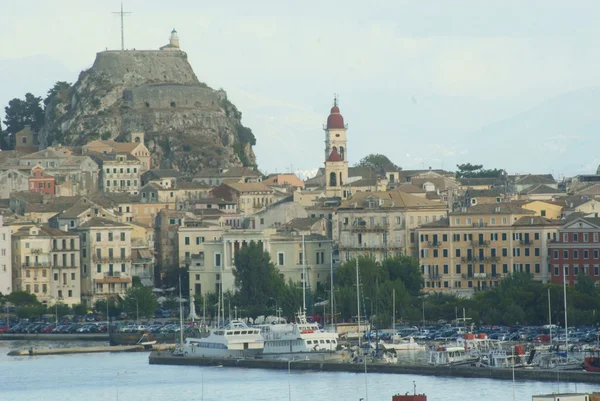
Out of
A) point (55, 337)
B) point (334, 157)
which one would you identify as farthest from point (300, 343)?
point (334, 157)

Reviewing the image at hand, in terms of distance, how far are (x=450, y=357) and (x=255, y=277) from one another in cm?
3284

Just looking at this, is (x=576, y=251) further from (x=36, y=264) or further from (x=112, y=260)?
(x=36, y=264)

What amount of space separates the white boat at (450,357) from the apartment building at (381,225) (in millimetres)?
34397

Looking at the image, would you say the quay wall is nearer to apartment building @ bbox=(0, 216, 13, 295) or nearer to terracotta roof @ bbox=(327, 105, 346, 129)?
apartment building @ bbox=(0, 216, 13, 295)

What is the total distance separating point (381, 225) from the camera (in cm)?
14788

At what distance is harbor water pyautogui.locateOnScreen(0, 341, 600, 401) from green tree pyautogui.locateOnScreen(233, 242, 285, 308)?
19.5 meters

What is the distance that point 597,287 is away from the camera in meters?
A: 134

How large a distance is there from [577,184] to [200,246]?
Answer: 41.7 m

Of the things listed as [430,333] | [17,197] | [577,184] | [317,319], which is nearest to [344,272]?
[317,319]

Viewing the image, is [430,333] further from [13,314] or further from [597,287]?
[13,314]

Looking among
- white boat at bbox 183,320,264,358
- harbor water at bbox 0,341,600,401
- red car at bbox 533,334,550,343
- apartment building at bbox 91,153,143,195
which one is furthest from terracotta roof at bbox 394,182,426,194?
harbor water at bbox 0,341,600,401

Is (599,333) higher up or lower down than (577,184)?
lower down

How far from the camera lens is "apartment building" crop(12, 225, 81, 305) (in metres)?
153

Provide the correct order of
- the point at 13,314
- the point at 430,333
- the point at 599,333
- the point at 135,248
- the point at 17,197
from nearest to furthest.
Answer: the point at 599,333
the point at 430,333
the point at 13,314
the point at 135,248
the point at 17,197
